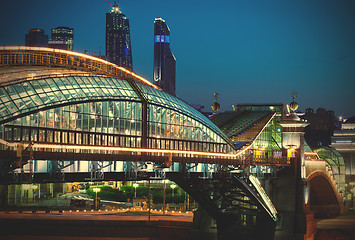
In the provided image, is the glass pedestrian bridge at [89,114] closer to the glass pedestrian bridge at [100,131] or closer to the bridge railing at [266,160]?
the glass pedestrian bridge at [100,131]

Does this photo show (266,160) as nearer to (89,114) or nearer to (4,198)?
(89,114)

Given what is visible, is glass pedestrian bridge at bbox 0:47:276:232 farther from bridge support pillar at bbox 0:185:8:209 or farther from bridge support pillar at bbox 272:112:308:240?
bridge support pillar at bbox 0:185:8:209

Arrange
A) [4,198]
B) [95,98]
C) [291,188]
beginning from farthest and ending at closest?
[4,198] < [291,188] < [95,98]

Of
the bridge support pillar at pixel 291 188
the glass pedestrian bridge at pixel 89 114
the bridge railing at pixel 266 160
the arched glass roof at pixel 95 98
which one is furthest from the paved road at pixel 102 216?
the glass pedestrian bridge at pixel 89 114

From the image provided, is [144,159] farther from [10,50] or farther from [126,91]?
[10,50]

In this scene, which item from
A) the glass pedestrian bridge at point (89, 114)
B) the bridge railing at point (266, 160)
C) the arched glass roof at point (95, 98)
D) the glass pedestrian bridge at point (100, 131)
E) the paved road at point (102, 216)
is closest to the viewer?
the glass pedestrian bridge at point (100, 131)

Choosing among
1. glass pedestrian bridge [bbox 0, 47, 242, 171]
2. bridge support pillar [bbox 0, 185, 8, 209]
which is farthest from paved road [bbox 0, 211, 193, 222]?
glass pedestrian bridge [bbox 0, 47, 242, 171]

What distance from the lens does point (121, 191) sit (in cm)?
11650

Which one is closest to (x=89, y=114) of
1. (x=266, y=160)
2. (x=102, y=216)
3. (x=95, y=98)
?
(x=95, y=98)

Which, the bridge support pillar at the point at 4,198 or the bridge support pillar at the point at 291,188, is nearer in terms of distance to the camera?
the bridge support pillar at the point at 291,188

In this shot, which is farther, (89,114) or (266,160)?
(266,160)

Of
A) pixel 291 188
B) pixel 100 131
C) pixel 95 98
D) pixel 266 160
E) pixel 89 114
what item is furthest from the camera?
pixel 291 188

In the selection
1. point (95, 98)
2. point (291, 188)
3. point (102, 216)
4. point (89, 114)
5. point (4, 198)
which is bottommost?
point (102, 216)

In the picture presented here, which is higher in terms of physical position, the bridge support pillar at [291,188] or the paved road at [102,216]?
the bridge support pillar at [291,188]
